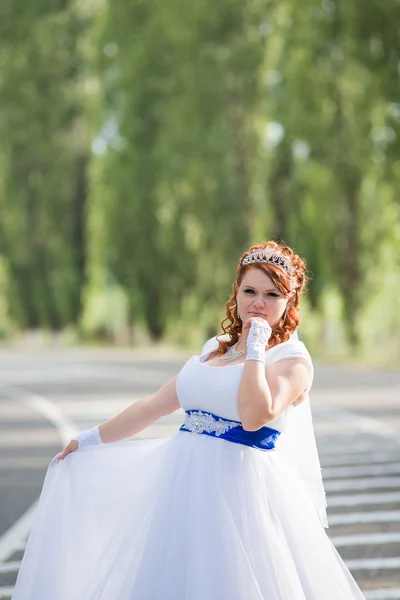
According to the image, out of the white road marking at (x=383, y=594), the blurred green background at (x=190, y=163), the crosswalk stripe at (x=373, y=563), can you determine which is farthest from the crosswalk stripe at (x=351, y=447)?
the blurred green background at (x=190, y=163)

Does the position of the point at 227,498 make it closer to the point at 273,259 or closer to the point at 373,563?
the point at 273,259

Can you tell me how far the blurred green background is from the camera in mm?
30609

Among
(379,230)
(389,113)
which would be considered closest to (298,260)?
(389,113)

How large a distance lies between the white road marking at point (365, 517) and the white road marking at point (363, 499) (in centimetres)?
41

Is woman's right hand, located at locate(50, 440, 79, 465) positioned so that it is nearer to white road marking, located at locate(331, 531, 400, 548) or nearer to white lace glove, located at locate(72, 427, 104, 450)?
white lace glove, located at locate(72, 427, 104, 450)

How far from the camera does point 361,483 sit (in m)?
10.6

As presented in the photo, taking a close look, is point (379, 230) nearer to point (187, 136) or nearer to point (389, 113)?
point (389, 113)

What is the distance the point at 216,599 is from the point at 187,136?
32.9 meters

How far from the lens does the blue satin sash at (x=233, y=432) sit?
4492mm

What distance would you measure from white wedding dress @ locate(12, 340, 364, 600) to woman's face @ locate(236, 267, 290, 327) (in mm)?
115

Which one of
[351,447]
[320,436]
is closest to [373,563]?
[351,447]

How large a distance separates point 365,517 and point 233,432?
15.5 feet

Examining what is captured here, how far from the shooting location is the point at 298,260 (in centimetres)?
472

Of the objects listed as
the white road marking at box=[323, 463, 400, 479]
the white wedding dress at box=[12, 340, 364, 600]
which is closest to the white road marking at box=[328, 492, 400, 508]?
the white road marking at box=[323, 463, 400, 479]
